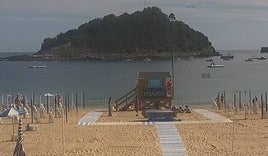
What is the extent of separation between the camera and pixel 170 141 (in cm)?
2130

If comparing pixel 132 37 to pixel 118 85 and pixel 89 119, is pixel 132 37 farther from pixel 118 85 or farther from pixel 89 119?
pixel 89 119

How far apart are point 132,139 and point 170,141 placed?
1.65 m

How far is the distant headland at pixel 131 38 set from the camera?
599ft

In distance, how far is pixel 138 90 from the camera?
32062 mm

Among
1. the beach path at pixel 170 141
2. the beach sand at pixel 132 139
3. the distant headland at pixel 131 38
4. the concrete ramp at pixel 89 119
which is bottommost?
the concrete ramp at pixel 89 119

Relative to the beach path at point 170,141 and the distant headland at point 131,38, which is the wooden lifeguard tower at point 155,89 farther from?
the distant headland at point 131,38

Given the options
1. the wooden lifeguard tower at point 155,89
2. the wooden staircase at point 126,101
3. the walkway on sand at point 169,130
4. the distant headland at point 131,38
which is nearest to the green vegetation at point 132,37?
the distant headland at point 131,38

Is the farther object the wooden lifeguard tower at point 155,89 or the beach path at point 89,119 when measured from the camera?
the wooden lifeguard tower at point 155,89

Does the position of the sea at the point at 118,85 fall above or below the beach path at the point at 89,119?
below

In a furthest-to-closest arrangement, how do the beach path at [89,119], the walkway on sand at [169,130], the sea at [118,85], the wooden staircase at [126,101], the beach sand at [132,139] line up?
the sea at [118,85] < the wooden staircase at [126,101] < the beach path at [89,119] < the beach sand at [132,139] < the walkway on sand at [169,130]

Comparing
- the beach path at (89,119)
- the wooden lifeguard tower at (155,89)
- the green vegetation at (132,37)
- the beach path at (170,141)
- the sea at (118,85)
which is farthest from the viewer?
the green vegetation at (132,37)

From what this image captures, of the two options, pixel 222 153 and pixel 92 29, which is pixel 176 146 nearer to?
pixel 222 153

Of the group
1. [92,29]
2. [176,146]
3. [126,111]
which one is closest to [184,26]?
Answer: [92,29]

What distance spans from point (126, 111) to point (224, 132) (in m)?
10.9
